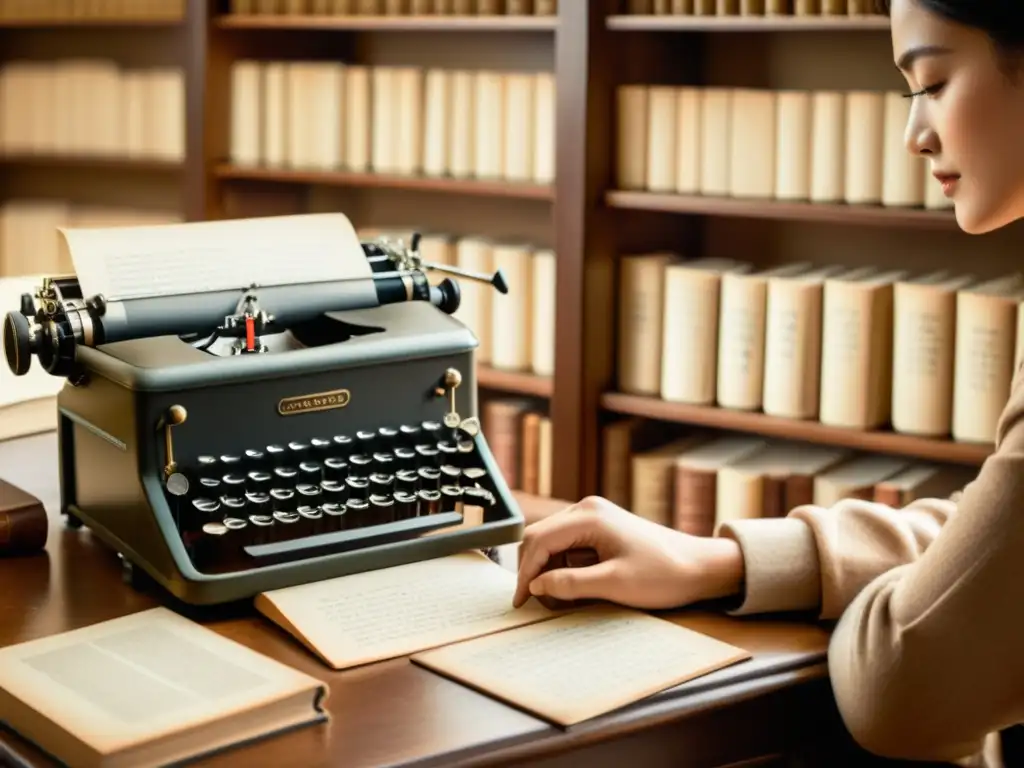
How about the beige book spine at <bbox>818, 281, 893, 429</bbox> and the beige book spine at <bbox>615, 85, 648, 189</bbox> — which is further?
the beige book spine at <bbox>615, 85, 648, 189</bbox>

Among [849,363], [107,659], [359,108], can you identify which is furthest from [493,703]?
[359,108]

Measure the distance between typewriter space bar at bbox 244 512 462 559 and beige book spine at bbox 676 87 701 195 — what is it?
4.86 feet

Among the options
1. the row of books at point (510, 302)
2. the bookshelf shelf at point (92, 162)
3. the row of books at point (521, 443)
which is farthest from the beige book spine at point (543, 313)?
the bookshelf shelf at point (92, 162)

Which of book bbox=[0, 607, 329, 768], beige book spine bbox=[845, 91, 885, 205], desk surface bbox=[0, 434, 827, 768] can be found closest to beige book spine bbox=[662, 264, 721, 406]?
beige book spine bbox=[845, 91, 885, 205]

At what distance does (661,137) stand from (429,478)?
4.91ft

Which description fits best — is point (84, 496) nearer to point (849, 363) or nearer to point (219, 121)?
point (849, 363)

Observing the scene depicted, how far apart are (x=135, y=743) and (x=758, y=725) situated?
551 mm

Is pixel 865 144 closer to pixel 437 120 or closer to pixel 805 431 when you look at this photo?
pixel 805 431

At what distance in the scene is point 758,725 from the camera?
4.38 feet

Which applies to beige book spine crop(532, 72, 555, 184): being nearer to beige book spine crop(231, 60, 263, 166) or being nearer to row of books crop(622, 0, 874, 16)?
row of books crop(622, 0, 874, 16)

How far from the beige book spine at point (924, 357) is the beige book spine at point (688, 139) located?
0.48m

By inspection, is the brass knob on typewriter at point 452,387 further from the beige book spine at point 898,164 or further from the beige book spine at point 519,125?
the beige book spine at point 519,125

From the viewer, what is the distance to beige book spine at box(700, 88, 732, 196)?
114 inches

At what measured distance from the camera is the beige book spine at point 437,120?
11.0ft
